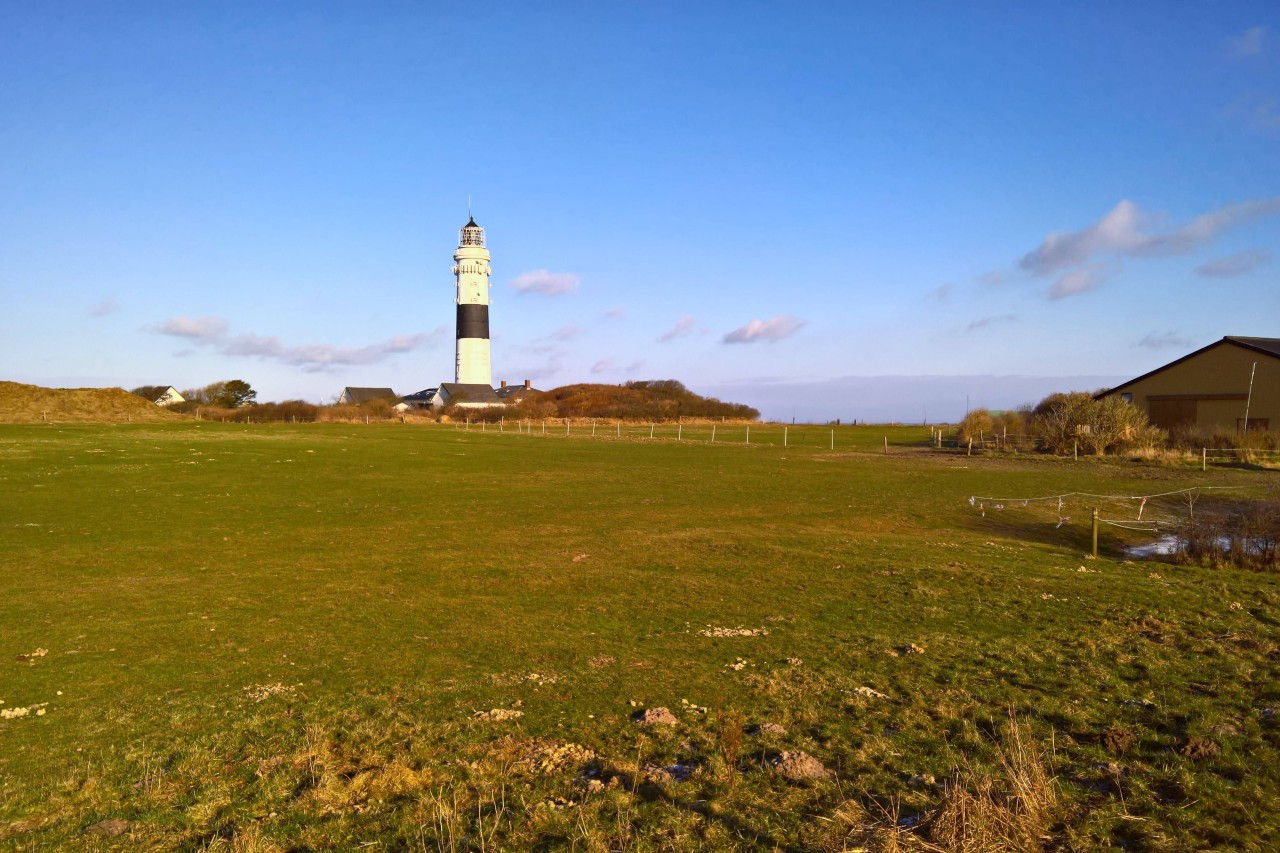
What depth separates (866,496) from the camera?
26688 mm

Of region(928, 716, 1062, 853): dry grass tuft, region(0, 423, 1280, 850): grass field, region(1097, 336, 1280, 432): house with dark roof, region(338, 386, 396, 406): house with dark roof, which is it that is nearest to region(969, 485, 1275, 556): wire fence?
region(0, 423, 1280, 850): grass field

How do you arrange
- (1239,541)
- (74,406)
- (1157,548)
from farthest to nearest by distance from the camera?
(74,406) < (1157,548) < (1239,541)

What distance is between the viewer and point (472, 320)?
323 feet

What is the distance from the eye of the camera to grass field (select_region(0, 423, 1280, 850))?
5371 mm

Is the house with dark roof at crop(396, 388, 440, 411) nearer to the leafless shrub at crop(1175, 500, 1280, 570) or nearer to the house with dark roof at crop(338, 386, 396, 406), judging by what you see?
the house with dark roof at crop(338, 386, 396, 406)

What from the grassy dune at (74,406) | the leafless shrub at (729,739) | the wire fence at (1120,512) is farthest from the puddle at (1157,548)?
the grassy dune at (74,406)

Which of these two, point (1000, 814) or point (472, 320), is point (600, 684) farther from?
point (472, 320)

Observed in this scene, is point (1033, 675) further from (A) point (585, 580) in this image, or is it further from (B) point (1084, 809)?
(A) point (585, 580)

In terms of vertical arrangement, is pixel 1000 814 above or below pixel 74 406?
below

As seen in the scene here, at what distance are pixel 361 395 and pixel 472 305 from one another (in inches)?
1419

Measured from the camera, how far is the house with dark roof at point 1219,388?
44.6 metres

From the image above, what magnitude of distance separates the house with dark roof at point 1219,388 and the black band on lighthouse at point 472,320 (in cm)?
7018

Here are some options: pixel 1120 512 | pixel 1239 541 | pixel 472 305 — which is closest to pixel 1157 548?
pixel 1239 541

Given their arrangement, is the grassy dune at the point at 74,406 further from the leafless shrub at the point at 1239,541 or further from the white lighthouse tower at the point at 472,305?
the leafless shrub at the point at 1239,541
